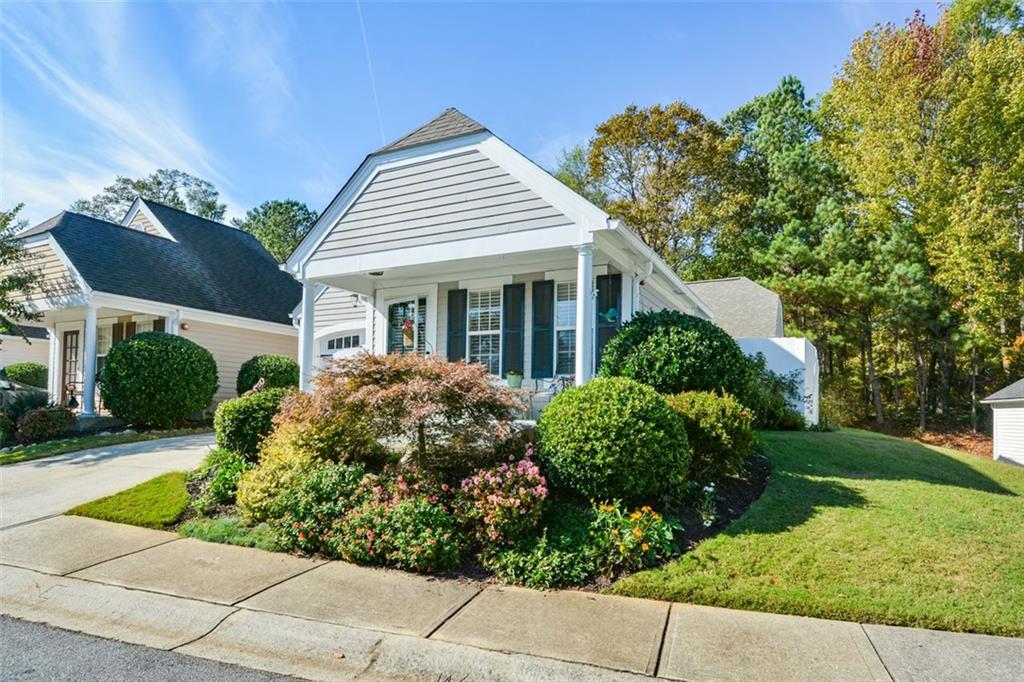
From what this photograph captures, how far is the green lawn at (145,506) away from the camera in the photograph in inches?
258

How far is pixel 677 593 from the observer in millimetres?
4531

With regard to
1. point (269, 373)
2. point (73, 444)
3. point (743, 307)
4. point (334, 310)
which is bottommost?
point (73, 444)

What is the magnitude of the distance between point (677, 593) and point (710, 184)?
2354cm

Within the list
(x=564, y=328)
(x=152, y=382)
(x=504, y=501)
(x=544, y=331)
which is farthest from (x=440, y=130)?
(x=152, y=382)

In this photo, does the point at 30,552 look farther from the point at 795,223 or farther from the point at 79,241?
the point at 795,223

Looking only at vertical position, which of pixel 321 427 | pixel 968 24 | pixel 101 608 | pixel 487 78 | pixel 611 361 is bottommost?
pixel 101 608

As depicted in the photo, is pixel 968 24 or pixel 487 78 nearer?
pixel 487 78

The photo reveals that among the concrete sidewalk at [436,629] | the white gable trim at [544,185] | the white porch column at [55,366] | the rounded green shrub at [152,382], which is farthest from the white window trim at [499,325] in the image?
the white porch column at [55,366]

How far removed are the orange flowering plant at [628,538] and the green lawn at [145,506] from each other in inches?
193

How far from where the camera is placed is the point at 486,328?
37.2 ft

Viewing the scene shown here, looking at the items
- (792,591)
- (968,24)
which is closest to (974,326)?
(968,24)

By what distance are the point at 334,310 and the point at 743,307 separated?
1333 cm

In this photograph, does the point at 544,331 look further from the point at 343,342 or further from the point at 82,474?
the point at 343,342

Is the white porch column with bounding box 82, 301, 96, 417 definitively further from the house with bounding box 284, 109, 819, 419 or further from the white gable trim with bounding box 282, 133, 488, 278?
the house with bounding box 284, 109, 819, 419
